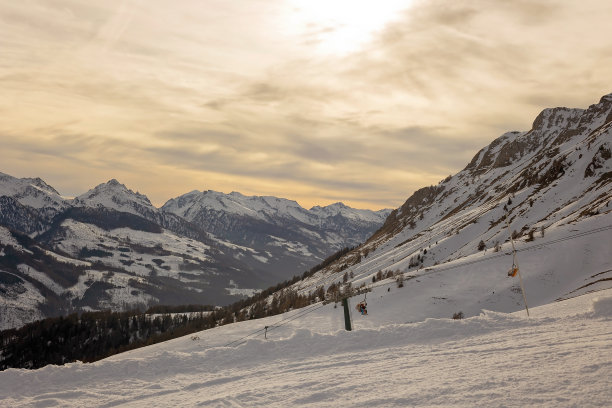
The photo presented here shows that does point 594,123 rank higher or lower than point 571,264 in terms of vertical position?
higher

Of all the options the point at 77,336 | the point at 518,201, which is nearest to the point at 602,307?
the point at 518,201

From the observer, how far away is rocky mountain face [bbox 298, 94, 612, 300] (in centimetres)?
4775

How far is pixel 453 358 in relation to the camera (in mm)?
14570

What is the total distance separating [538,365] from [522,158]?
433ft

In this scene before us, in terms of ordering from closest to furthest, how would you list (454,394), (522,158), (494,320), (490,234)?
(454,394)
(494,320)
(490,234)
(522,158)

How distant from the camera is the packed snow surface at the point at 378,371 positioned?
10.6 m

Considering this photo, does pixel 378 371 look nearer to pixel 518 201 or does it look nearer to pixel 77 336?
pixel 518 201

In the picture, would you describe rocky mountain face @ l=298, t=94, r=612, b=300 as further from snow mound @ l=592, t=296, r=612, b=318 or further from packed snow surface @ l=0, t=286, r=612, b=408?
packed snow surface @ l=0, t=286, r=612, b=408

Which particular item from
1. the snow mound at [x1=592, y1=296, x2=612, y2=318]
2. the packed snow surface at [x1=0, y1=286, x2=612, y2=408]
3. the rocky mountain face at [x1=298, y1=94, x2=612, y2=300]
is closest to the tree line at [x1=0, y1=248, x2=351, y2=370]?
the rocky mountain face at [x1=298, y1=94, x2=612, y2=300]

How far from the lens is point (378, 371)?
1445 centimetres

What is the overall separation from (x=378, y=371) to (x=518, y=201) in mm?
66028

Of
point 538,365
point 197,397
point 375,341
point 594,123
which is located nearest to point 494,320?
point 375,341

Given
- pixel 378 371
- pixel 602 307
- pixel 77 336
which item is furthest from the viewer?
pixel 77 336

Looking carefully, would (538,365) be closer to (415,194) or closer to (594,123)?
(594,123)
